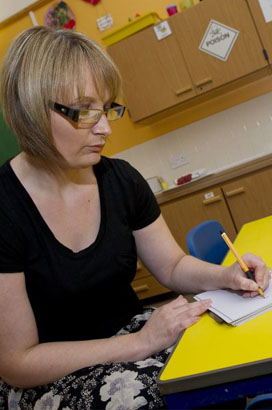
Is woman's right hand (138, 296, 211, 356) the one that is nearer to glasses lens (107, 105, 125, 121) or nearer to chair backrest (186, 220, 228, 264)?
glasses lens (107, 105, 125, 121)

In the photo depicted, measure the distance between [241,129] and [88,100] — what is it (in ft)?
9.84

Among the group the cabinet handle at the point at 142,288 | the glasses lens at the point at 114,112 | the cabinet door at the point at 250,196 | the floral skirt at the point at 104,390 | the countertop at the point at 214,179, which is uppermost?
the glasses lens at the point at 114,112

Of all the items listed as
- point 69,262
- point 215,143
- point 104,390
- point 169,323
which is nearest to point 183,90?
point 215,143

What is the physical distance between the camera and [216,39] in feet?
11.4

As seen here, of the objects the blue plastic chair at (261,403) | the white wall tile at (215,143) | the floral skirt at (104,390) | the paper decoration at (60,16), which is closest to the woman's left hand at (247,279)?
the floral skirt at (104,390)

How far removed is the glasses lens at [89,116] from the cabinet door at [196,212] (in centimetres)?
240

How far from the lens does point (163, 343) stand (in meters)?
1.04

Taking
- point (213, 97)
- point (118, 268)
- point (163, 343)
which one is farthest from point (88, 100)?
point (213, 97)

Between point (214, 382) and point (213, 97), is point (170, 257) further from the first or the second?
point (213, 97)

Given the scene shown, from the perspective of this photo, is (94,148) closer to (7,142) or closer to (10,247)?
(10,247)

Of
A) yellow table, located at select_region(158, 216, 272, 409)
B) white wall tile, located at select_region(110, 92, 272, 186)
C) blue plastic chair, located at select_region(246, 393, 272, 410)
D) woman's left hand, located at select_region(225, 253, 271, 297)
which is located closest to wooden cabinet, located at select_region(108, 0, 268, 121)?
white wall tile, located at select_region(110, 92, 272, 186)

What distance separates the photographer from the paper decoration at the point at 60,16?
422cm

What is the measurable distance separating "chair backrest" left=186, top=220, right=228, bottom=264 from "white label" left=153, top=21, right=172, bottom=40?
2.15 meters

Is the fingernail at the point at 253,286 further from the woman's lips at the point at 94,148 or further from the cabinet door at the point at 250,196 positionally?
the cabinet door at the point at 250,196
